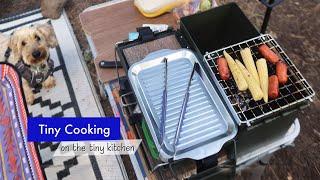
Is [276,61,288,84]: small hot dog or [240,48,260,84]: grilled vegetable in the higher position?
[240,48,260,84]: grilled vegetable

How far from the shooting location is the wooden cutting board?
2453 millimetres

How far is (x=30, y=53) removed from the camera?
276 cm

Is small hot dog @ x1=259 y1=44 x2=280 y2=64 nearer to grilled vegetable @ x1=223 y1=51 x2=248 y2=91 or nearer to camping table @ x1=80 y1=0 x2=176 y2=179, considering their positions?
grilled vegetable @ x1=223 y1=51 x2=248 y2=91

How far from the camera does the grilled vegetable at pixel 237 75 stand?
1.56m

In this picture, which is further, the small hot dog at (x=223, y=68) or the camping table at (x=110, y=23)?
the camping table at (x=110, y=23)

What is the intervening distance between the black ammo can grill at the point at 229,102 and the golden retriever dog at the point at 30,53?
49.8 inches

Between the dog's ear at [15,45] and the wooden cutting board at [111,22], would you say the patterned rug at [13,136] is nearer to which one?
the dog's ear at [15,45]

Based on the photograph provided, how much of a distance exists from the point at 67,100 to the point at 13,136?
34.4 inches

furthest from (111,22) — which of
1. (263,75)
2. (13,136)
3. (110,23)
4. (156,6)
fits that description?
(263,75)

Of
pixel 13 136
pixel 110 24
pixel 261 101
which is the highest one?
pixel 110 24

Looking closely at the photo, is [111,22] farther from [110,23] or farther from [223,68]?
[223,68]

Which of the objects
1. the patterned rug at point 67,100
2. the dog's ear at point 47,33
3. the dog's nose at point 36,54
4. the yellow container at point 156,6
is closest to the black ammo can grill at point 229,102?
the yellow container at point 156,6

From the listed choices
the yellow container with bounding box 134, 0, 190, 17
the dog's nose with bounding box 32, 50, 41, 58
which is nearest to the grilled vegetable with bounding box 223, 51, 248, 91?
the yellow container with bounding box 134, 0, 190, 17

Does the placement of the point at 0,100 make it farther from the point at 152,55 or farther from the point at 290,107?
the point at 290,107
